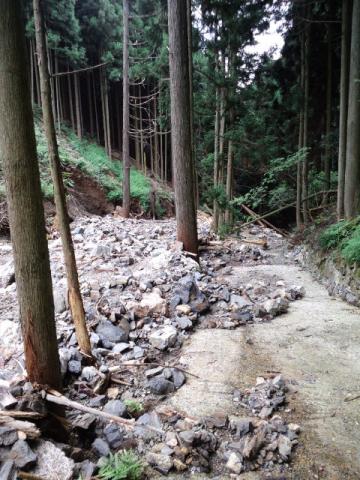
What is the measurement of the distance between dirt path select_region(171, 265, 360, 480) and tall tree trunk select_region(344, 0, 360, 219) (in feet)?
7.91

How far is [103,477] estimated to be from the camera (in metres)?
1.96

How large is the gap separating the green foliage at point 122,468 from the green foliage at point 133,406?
644mm

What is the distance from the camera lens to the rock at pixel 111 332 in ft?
12.7

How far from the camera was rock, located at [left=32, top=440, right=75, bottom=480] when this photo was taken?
1889 mm

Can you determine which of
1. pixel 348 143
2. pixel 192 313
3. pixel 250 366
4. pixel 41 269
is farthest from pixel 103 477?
pixel 348 143

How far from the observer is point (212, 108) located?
10.5 m

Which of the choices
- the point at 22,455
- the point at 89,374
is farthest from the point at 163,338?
the point at 22,455

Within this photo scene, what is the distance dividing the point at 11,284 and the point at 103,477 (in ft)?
12.7

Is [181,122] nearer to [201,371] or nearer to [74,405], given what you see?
[201,371]

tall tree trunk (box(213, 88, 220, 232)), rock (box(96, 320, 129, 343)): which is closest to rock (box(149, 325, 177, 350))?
rock (box(96, 320, 129, 343))

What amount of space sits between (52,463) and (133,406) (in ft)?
3.33

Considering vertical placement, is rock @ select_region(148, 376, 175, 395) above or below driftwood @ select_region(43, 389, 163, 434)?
below

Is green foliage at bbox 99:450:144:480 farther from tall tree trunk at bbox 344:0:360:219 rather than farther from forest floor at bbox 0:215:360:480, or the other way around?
tall tree trunk at bbox 344:0:360:219

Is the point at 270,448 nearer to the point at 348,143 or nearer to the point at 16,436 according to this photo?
the point at 16,436
